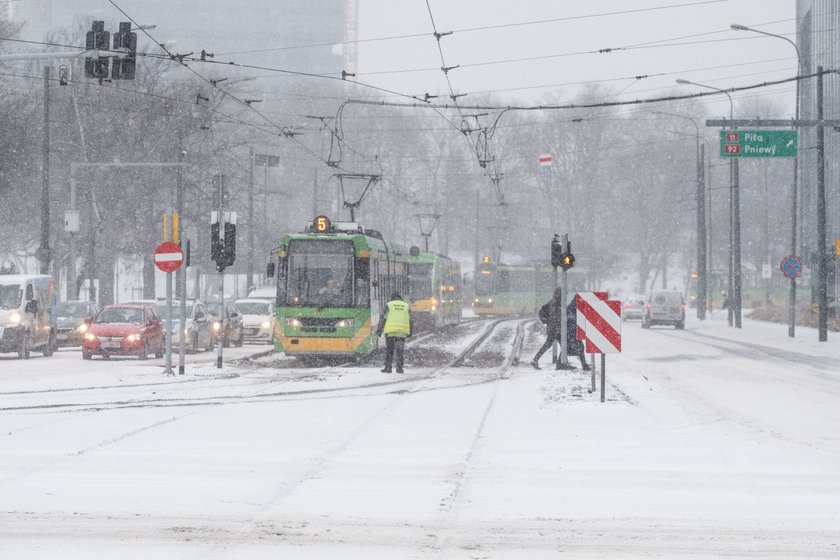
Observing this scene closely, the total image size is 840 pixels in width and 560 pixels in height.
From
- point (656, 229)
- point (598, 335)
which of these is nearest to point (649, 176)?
point (656, 229)

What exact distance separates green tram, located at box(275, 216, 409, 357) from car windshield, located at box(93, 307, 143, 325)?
5.21 m

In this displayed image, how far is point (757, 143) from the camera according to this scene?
38781 mm

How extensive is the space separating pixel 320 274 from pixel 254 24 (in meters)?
151

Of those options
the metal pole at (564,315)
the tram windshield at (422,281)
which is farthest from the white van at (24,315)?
the tram windshield at (422,281)

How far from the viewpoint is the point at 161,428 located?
16.1 meters

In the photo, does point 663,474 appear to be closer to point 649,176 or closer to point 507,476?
point 507,476

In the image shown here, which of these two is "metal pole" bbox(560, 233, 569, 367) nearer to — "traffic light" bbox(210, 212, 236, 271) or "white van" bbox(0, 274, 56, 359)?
"traffic light" bbox(210, 212, 236, 271)

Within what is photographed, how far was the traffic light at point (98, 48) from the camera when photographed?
22538mm

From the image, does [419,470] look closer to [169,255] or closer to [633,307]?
[169,255]

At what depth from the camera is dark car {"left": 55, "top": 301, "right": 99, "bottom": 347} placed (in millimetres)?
42781

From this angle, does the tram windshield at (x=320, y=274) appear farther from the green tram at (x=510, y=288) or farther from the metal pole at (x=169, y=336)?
the green tram at (x=510, y=288)

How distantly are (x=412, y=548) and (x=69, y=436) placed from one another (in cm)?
745

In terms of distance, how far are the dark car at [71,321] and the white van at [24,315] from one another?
14.6 feet

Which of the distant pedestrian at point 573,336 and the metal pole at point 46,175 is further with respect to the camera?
the metal pole at point 46,175
